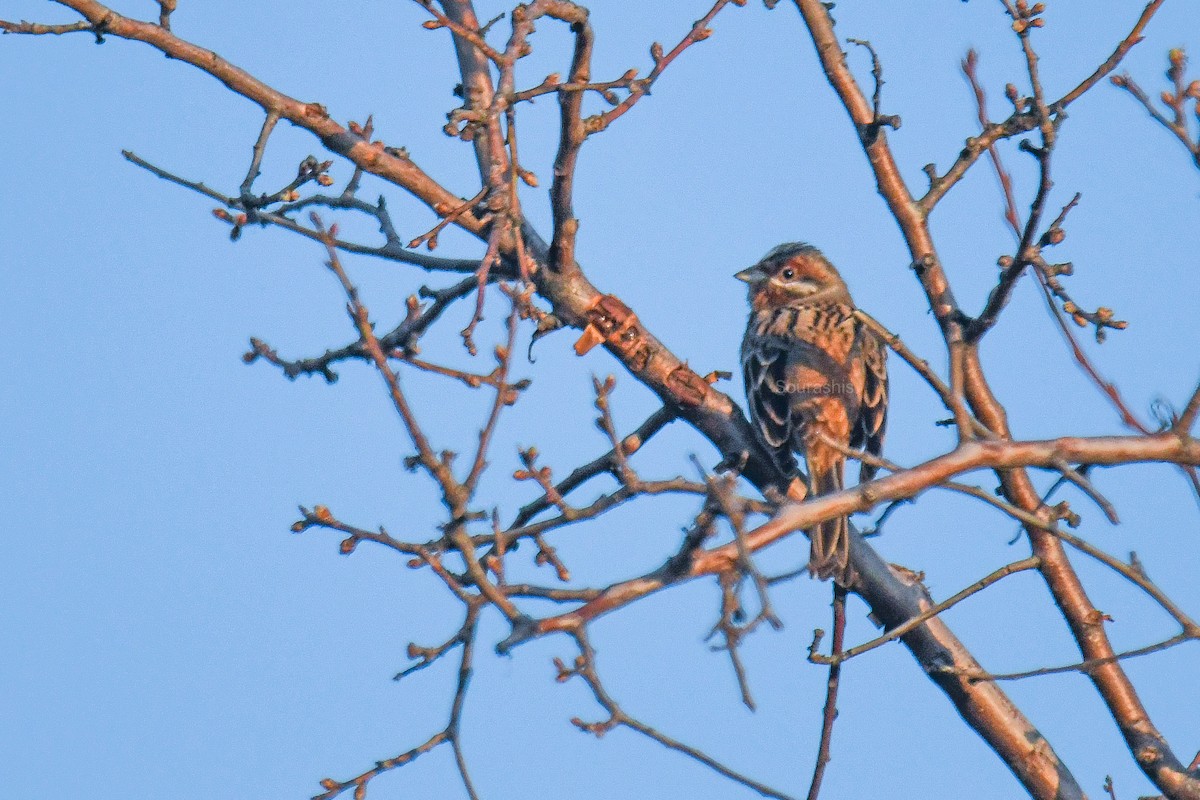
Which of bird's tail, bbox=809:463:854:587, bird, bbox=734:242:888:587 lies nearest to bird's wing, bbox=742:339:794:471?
bird, bbox=734:242:888:587

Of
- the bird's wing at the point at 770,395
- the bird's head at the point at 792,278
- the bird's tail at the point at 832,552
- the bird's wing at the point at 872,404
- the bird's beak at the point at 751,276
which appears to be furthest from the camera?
the bird's beak at the point at 751,276

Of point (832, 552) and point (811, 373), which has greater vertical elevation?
point (811, 373)

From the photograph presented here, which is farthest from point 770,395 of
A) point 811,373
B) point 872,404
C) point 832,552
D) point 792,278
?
point 792,278

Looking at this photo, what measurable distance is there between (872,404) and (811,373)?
1.30ft

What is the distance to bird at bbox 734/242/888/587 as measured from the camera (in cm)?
756

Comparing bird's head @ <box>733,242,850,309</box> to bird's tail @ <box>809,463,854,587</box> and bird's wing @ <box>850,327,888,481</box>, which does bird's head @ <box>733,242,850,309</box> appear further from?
bird's tail @ <box>809,463,854,587</box>

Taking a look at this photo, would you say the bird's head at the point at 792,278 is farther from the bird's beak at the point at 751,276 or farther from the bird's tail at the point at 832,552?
the bird's tail at the point at 832,552

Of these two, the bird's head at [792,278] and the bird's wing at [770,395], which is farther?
the bird's head at [792,278]

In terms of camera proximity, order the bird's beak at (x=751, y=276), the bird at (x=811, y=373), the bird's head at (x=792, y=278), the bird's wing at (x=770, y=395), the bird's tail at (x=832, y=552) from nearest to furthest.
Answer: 1. the bird's tail at (x=832, y=552)
2. the bird's wing at (x=770, y=395)
3. the bird at (x=811, y=373)
4. the bird's head at (x=792, y=278)
5. the bird's beak at (x=751, y=276)

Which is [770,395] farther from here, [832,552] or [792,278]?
[792,278]

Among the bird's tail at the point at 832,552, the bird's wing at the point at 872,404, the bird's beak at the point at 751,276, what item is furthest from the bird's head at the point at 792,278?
the bird's tail at the point at 832,552

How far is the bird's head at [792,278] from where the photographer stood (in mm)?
9734

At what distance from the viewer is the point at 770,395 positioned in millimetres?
7969

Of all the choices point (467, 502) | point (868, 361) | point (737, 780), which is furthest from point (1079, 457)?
point (868, 361)
